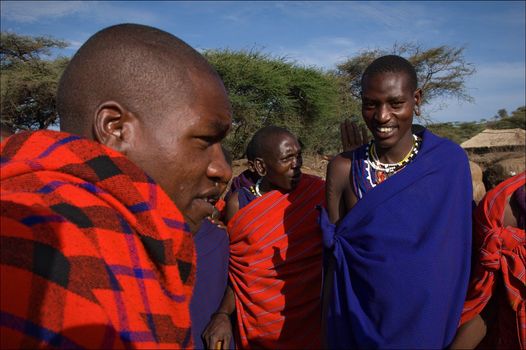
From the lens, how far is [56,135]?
0.88m

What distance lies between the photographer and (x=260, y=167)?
3627 mm

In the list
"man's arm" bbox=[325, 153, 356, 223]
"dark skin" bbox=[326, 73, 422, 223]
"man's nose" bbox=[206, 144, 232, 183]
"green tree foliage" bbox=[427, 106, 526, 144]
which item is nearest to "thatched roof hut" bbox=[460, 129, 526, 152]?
"green tree foliage" bbox=[427, 106, 526, 144]

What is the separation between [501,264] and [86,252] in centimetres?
218

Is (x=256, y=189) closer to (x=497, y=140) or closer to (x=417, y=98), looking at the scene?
(x=417, y=98)

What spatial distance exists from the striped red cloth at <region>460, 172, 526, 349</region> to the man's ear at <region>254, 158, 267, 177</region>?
67.7 inches

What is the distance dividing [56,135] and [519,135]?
85.4ft

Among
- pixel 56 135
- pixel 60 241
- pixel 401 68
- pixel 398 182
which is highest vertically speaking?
pixel 401 68

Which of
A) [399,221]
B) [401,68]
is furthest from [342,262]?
[401,68]

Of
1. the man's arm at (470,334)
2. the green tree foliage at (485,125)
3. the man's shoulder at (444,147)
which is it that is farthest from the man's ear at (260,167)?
the green tree foliage at (485,125)

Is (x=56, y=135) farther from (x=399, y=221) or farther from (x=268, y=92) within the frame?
(x=268, y=92)

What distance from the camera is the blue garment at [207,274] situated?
95.0 inches

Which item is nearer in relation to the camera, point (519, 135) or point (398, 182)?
point (398, 182)

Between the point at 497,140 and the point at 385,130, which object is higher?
the point at 385,130

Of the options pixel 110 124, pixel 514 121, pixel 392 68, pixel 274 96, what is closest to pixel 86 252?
pixel 110 124
